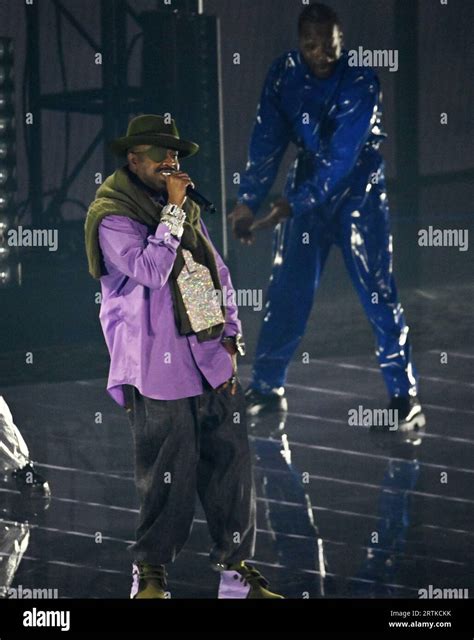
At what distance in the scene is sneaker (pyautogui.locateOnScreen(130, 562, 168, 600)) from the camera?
468cm

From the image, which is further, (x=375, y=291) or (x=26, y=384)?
(x=26, y=384)

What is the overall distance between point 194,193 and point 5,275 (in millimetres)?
2463

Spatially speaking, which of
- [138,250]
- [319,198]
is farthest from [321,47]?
[138,250]

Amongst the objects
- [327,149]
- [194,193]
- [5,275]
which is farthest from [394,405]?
[194,193]

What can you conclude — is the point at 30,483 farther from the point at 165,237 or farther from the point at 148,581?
the point at 165,237

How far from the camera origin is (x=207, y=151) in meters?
8.09

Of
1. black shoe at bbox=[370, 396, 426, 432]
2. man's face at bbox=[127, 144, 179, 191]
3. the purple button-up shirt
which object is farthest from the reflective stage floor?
man's face at bbox=[127, 144, 179, 191]

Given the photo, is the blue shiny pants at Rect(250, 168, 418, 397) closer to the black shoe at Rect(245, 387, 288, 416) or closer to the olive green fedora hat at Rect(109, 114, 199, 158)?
the black shoe at Rect(245, 387, 288, 416)

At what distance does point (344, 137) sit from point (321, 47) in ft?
1.25

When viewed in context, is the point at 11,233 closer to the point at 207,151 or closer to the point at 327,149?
the point at 207,151

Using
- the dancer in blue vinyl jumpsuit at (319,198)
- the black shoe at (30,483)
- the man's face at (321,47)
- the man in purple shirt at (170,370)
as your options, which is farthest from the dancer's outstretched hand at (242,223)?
the man in purple shirt at (170,370)

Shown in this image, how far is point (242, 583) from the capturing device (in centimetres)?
474
